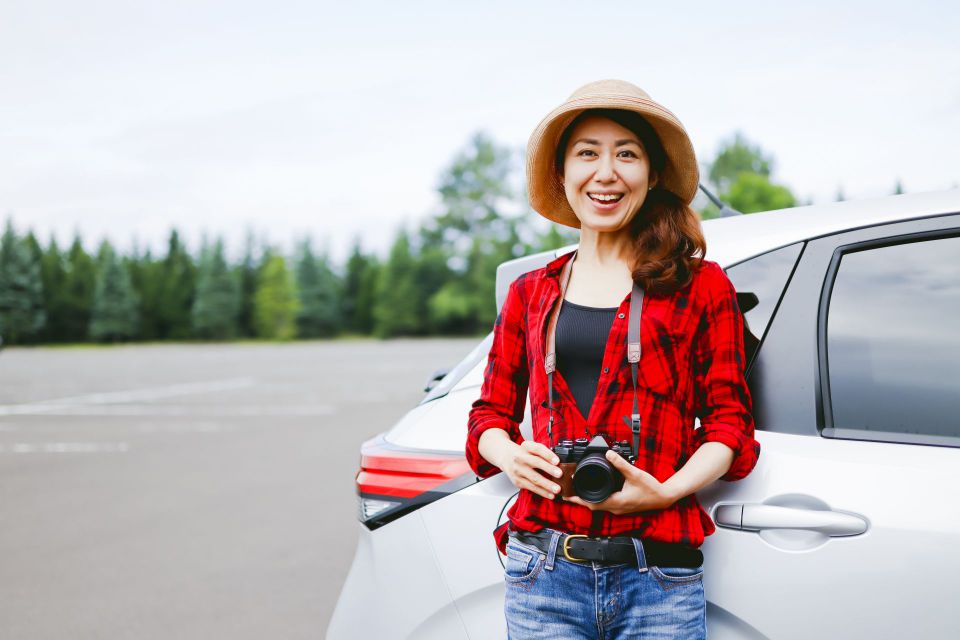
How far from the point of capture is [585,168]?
1.52 m

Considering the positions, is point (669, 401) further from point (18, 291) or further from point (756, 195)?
point (18, 291)

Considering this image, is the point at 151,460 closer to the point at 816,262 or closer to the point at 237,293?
the point at 816,262

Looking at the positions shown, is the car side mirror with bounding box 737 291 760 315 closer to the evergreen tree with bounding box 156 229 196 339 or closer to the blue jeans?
the blue jeans

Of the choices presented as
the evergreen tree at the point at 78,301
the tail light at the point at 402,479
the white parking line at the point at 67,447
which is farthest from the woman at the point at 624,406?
the evergreen tree at the point at 78,301

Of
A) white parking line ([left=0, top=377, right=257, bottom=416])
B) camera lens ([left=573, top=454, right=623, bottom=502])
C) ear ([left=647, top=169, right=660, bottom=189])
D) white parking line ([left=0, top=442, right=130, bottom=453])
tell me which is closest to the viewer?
camera lens ([left=573, top=454, right=623, bottom=502])

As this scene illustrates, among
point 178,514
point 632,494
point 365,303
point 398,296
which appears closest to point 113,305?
point 365,303

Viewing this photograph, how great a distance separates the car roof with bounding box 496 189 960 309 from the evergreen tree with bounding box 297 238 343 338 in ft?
201

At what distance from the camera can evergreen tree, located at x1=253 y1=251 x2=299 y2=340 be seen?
60469mm

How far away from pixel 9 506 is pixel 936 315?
6206 millimetres

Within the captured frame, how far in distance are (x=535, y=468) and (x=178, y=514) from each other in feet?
15.6

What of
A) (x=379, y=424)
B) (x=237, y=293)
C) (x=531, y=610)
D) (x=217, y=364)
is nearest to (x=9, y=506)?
(x=379, y=424)

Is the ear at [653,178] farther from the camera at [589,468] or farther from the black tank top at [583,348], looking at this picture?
the camera at [589,468]

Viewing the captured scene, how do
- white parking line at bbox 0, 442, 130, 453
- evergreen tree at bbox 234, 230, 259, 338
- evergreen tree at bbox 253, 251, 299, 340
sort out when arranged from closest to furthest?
white parking line at bbox 0, 442, 130, 453 < evergreen tree at bbox 253, 251, 299, 340 < evergreen tree at bbox 234, 230, 259, 338

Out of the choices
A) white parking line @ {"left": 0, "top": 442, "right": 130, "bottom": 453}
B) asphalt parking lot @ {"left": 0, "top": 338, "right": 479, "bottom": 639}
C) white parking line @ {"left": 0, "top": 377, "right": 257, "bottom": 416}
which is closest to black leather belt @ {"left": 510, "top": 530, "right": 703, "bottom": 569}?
asphalt parking lot @ {"left": 0, "top": 338, "right": 479, "bottom": 639}
